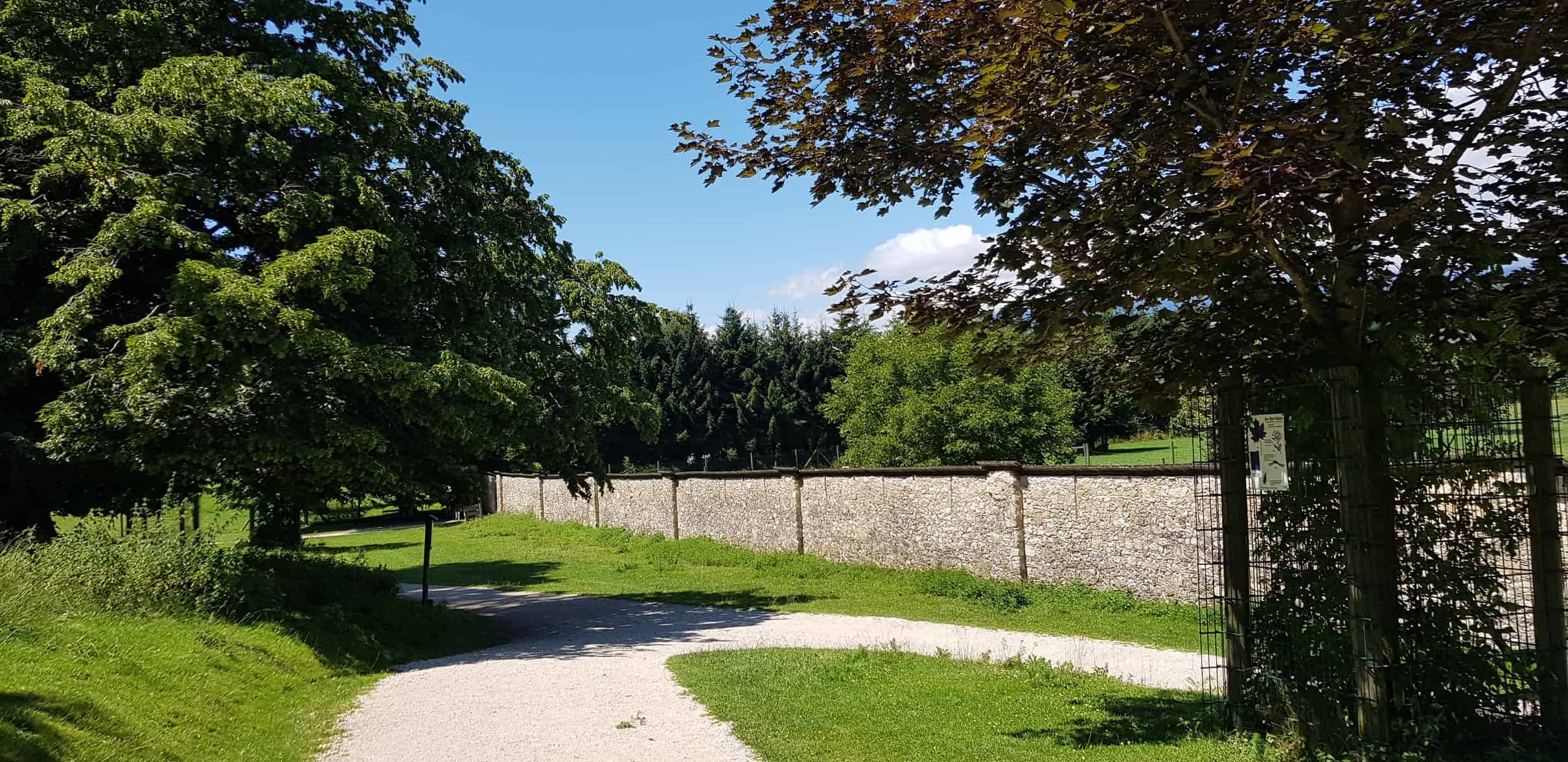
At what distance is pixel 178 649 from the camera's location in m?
8.72

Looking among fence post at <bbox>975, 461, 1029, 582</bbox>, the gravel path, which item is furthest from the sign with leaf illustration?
fence post at <bbox>975, 461, 1029, 582</bbox>

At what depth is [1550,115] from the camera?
5492mm

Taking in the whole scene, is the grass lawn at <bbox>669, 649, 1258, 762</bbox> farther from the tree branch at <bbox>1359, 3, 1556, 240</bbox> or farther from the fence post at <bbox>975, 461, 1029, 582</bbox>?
the fence post at <bbox>975, 461, 1029, 582</bbox>

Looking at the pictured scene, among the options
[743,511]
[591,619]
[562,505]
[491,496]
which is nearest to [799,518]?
[743,511]

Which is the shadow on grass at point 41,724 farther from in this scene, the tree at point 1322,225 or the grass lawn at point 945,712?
the tree at point 1322,225

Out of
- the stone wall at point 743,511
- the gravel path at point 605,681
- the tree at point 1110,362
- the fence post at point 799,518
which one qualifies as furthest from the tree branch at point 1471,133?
the stone wall at point 743,511

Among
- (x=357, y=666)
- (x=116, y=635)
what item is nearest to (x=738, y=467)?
(x=357, y=666)

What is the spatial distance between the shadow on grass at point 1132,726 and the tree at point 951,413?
22.2 metres

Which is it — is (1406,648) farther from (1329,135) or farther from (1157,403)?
(1329,135)

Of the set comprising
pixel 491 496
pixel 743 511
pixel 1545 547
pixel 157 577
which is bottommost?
pixel 491 496

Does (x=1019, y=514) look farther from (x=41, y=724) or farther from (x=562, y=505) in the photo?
(x=562, y=505)

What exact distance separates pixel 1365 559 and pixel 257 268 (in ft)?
43.7

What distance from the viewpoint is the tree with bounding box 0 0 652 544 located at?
11.2 metres

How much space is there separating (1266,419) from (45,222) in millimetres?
13796
